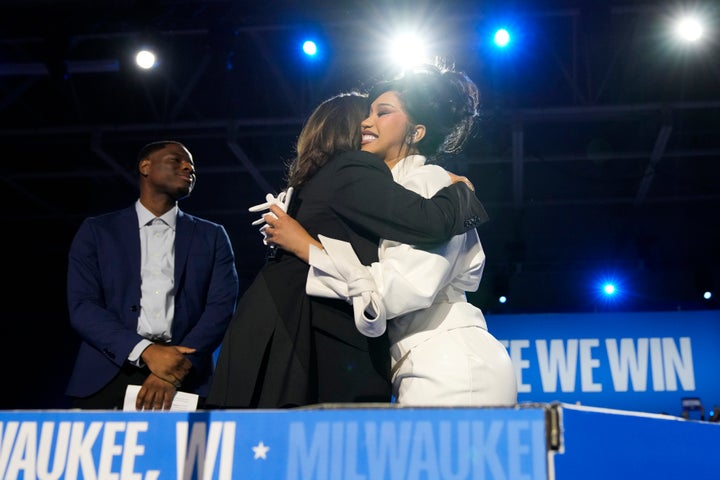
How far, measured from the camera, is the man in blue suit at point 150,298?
7.42 feet

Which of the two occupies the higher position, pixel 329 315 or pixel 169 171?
pixel 169 171

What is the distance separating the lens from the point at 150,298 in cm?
240

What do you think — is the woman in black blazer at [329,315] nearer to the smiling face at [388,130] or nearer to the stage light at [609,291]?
the smiling face at [388,130]

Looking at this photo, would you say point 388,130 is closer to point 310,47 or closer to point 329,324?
point 329,324

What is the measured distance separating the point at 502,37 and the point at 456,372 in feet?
16.2

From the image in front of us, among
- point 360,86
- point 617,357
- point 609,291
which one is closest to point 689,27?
point 360,86

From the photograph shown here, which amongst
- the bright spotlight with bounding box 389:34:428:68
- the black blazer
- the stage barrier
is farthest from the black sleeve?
the bright spotlight with bounding box 389:34:428:68

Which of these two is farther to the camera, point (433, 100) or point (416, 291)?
point (433, 100)

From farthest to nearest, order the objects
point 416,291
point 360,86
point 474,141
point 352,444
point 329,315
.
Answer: point 474,141, point 360,86, point 329,315, point 416,291, point 352,444

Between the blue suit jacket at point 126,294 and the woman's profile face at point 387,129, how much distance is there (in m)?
0.86

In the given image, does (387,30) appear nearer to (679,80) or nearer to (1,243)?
(679,80)

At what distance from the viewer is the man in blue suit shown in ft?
7.42

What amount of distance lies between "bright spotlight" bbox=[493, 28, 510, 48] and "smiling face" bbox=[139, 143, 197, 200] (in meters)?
3.88

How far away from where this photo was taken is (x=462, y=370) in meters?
1.54
